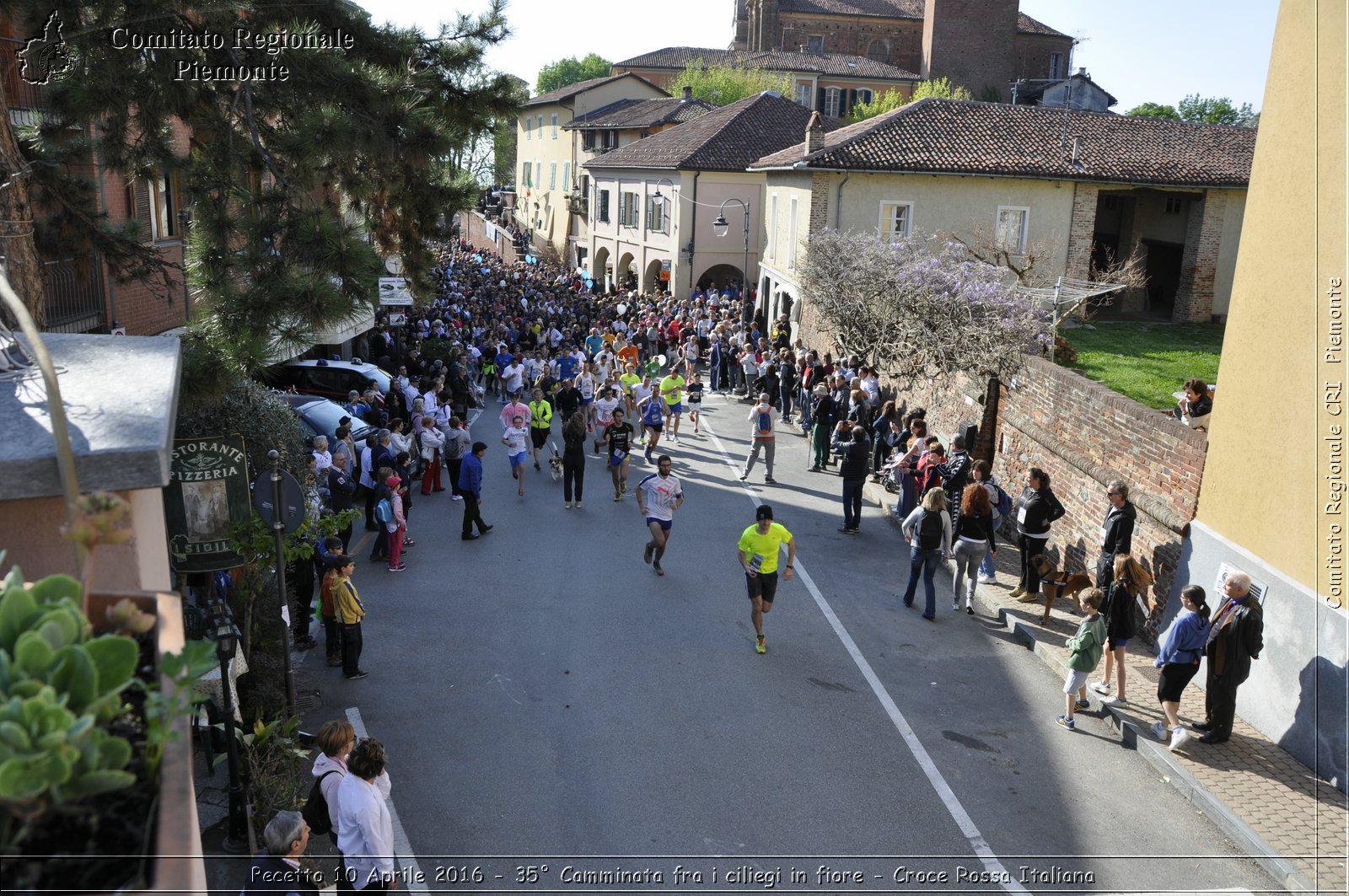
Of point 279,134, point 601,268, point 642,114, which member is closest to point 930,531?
point 279,134

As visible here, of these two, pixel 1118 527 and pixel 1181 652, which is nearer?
pixel 1181 652

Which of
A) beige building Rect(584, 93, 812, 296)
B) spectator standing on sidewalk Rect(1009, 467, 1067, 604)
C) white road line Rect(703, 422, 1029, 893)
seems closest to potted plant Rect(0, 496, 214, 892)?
white road line Rect(703, 422, 1029, 893)

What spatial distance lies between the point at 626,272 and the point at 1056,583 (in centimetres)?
4143

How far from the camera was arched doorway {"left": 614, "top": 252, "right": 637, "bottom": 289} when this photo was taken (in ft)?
162

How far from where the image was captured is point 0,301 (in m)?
7.05

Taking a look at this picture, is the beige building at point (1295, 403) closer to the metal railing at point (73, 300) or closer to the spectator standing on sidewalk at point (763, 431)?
the spectator standing on sidewalk at point (763, 431)

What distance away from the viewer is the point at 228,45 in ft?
31.3

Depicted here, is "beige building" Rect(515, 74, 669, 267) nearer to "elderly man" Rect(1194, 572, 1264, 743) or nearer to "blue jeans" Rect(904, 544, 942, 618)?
"blue jeans" Rect(904, 544, 942, 618)

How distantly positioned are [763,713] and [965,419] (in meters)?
9.38

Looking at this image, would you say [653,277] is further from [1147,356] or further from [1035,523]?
[1035,523]

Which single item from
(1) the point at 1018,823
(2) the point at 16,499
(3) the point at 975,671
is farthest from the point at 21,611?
(3) the point at 975,671

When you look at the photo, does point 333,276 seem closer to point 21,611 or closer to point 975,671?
point 21,611

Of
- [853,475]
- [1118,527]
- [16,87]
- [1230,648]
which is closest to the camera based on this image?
[1230,648]

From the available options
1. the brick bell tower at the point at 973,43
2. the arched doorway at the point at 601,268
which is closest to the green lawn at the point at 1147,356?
the arched doorway at the point at 601,268
